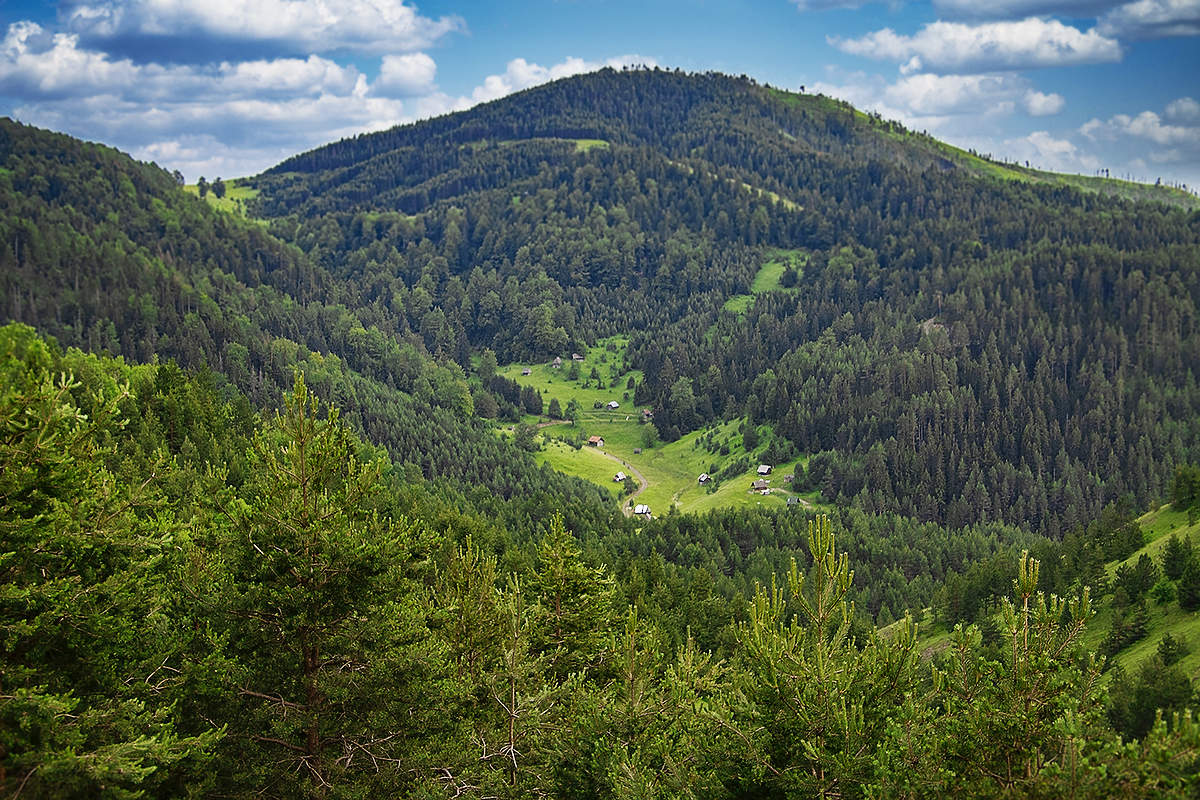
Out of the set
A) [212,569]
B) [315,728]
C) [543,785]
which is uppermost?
[212,569]

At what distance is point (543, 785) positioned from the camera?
89.2 feet

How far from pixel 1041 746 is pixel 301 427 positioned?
765 inches

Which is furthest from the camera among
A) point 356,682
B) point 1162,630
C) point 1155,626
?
point 1155,626

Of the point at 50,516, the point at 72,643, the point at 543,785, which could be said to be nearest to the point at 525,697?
the point at 543,785

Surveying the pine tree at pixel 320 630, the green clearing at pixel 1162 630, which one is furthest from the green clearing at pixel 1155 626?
the pine tree at pixel 320 630

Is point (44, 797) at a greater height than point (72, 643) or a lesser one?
lesser

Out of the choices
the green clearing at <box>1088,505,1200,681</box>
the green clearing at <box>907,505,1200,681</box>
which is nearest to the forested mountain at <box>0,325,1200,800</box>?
the green clearing at <box>907,505,1200,681</box>

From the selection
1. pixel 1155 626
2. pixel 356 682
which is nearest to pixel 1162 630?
pixel 1155 626

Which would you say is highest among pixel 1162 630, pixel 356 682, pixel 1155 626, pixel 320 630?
pixel 320 630

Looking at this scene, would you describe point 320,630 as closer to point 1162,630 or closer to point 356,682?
point 356,682

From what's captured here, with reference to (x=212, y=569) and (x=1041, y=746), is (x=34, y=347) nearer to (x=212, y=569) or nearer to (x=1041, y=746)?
(x=212, y=569)

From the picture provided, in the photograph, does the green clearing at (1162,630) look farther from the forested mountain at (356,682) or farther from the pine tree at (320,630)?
the pine tree at (320,630)

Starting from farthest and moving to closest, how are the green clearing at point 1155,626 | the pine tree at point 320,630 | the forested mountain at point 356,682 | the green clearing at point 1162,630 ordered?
1. the green clearing at point 1155,626
2. the green clearing at point 1162,630
3. the pine tree at point 320,630
4. the forested mountain at point 356,682

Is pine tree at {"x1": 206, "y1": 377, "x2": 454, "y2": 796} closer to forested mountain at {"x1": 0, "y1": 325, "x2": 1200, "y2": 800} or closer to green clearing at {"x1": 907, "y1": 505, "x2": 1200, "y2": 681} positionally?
forested mountain at {"x1": 0, "y1": 325, "x2": 1200, "y2": 800}
